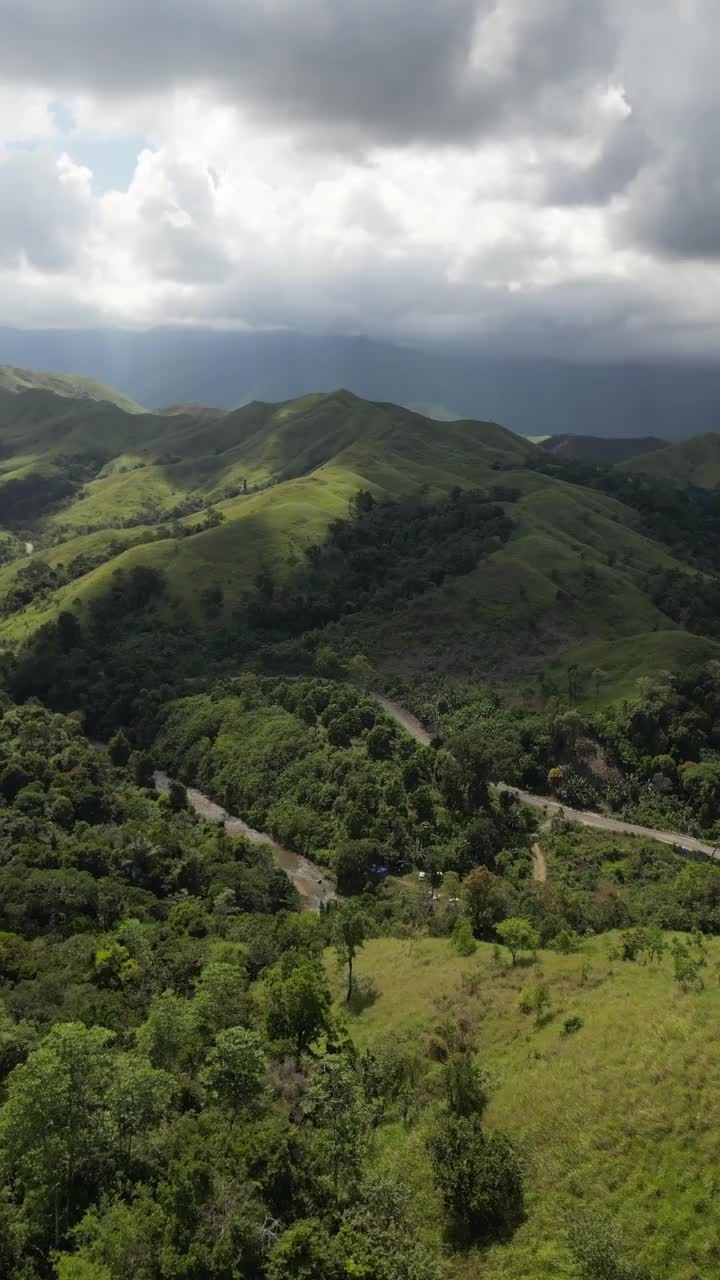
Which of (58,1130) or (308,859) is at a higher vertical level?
(58,1130)

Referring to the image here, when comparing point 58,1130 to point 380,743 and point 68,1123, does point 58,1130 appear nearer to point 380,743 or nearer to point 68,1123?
point 68,1123

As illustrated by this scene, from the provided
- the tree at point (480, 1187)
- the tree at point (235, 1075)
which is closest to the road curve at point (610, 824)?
the tree at point (480, 1187)

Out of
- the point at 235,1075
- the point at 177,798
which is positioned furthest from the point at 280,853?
the point at 235,1075

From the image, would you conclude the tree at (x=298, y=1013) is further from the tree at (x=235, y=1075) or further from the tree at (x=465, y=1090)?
the tree at (x=465, y=1090)

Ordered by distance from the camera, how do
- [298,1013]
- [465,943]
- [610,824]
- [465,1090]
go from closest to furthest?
[465,1090]
[298,1013]
[465,943]
[610,824]

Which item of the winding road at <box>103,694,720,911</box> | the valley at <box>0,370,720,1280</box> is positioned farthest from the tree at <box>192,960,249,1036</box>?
the winding road at <box>103,694,720,911</box>

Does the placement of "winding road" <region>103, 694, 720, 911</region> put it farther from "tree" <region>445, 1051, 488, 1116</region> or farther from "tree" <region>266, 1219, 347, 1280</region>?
"tree" <region>266, 1219, 347, 1280</region>
